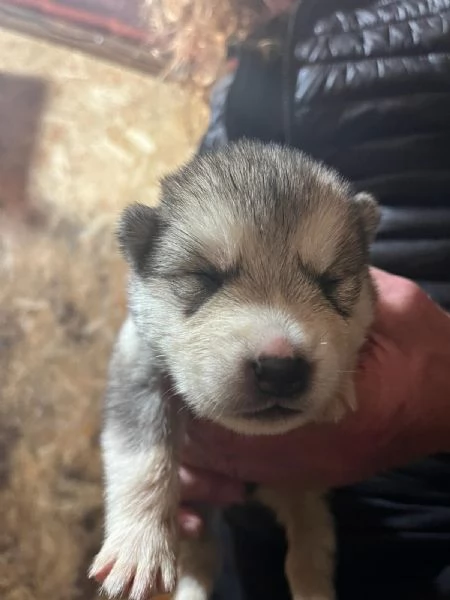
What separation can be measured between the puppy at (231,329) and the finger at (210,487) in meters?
0.20

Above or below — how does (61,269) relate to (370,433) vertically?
above

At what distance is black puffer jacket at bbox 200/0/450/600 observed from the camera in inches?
85.7

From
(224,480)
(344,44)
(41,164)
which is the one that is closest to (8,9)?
(41,164)

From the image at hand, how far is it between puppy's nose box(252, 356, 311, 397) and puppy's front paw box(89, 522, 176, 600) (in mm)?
549

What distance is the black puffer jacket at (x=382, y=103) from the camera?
234 cm

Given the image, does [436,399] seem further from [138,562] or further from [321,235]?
[138,562]

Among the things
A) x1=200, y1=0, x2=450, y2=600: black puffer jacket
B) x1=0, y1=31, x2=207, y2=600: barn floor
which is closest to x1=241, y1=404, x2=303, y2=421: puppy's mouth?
x1=200, y1=0, x2=450, y2=600: black puffer jacket

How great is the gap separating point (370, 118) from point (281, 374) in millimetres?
1273

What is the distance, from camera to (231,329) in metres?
1.53

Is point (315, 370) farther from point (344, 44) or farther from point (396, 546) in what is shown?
point (344, 44)

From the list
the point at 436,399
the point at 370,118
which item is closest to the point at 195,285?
the point at 436,399

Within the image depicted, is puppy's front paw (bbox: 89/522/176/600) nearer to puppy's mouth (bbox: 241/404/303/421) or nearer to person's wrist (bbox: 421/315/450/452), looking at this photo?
puppy's mouth (bbox: 241/404/303/421)

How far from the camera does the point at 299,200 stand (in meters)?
1.73

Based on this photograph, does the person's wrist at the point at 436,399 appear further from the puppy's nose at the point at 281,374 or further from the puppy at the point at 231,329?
the puppy's nose at the point at 281,374
